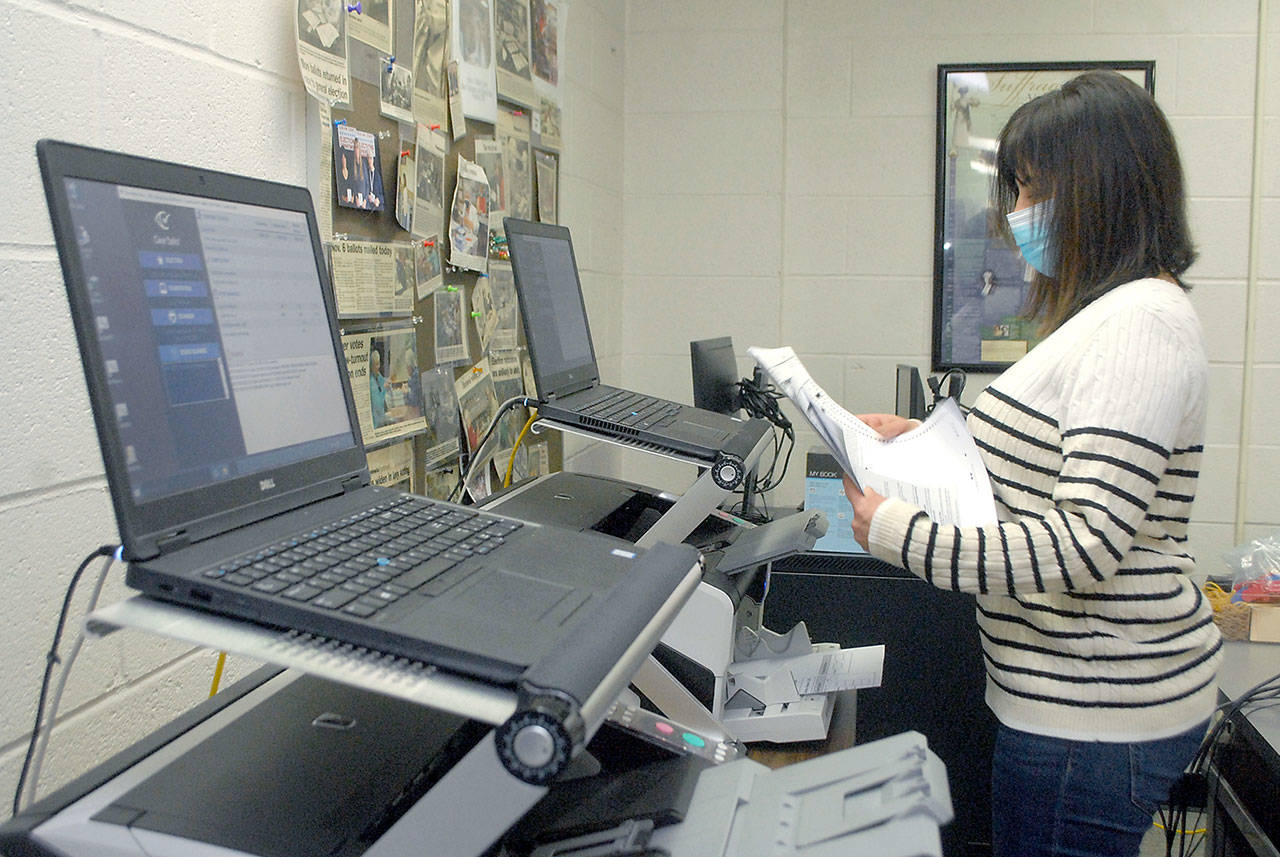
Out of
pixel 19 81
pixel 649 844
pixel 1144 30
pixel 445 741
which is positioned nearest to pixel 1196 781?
pixel 649 844

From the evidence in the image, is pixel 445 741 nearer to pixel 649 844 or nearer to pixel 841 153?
pixel 649 844

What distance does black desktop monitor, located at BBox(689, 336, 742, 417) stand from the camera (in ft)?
7.32

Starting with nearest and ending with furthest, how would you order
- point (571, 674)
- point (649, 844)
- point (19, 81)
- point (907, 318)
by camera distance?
point (571, 674) → point (649, 844) → point (19, 81) → point (907, 318)

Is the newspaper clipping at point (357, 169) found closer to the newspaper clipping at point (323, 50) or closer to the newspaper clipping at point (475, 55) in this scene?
the newspaper clipping at point (323, 50)

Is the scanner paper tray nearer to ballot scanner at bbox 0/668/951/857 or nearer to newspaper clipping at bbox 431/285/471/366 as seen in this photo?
ballot scanner at bbox 0/668/951/857

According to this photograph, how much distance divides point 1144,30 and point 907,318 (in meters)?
1.02

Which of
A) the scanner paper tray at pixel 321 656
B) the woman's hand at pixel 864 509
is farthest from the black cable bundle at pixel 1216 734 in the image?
the scanner paper tray at pixel 321 656

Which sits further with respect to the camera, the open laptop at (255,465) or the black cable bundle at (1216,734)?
the black cable bundle at (1216,734)

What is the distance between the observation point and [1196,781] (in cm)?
150

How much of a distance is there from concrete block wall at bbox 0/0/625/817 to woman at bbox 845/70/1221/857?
813mm

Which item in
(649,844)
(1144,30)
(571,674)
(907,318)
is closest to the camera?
(571,674)

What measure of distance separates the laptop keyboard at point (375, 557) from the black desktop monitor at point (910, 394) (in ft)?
5.67

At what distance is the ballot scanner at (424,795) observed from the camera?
61 cm

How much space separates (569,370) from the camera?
1479 millimetres
